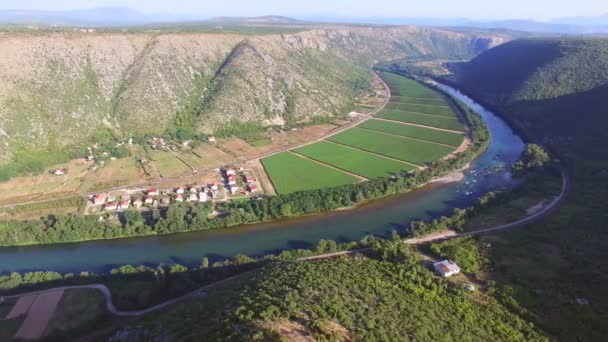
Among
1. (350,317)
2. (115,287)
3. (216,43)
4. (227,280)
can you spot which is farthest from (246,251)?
(216,43)

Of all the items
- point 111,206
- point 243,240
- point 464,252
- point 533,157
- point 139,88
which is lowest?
point 243,240

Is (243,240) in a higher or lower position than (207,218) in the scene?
lower

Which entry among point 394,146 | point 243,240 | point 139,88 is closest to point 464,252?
→ point 243,240

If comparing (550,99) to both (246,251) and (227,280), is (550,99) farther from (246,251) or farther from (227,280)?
(227,280)

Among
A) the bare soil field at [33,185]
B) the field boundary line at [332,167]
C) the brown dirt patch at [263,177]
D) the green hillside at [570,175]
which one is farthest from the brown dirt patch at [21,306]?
the field boundary line at [332,167]

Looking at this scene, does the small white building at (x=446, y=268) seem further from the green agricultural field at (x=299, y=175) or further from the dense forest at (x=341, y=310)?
the green agricultural field at (x=299, y=175)

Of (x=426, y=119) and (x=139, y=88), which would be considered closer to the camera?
(x=139, y=88)

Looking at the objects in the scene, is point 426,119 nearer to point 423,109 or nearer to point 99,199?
point 423,109
